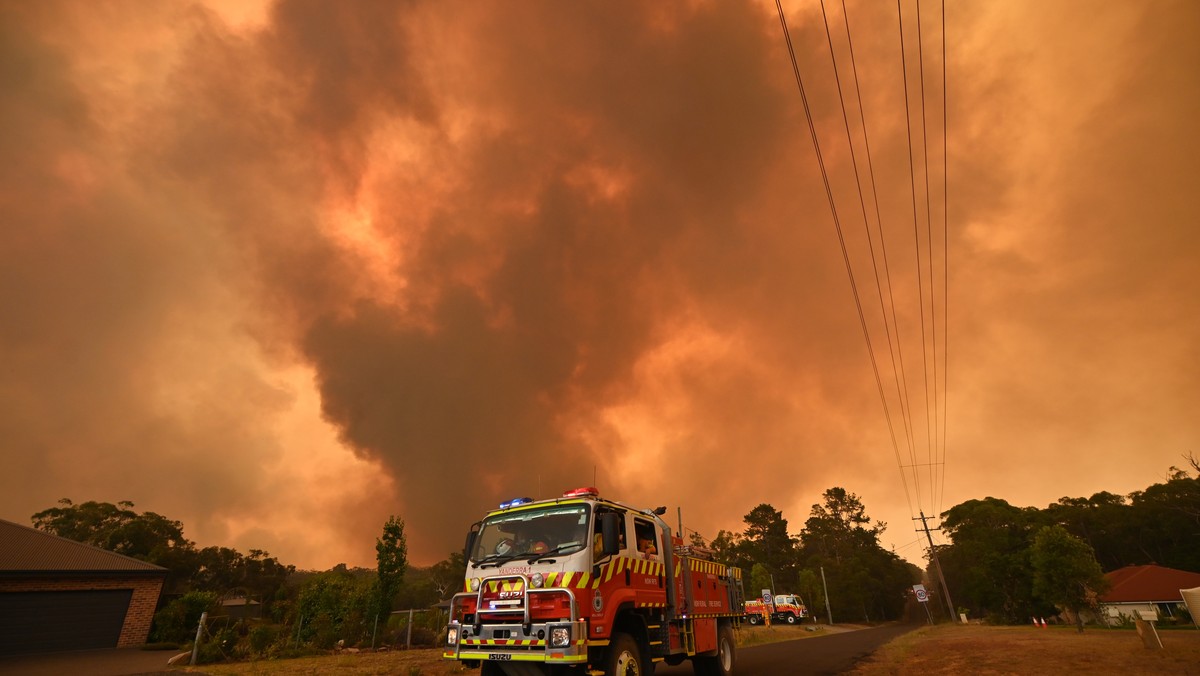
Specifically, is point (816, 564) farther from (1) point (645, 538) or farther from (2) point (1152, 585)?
(1) point (645, 538)

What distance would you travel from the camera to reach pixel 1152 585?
49.4 meters

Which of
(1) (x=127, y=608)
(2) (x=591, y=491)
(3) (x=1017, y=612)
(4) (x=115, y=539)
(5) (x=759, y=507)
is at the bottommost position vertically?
(3) (x=1017, y=612)

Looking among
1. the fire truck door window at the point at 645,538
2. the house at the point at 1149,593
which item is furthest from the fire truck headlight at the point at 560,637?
the house at the point at 1149,593

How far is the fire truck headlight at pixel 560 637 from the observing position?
23.0 feet

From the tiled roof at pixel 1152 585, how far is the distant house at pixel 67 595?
73075 millimetres

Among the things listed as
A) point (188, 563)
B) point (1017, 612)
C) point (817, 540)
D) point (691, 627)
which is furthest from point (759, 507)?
point (691, 627)

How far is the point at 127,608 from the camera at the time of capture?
24.1 metres

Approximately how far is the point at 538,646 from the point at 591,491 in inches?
104

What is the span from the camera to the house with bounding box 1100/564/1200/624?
46.5 m

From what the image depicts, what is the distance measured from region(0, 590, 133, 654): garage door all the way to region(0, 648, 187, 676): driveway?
0.71 metres

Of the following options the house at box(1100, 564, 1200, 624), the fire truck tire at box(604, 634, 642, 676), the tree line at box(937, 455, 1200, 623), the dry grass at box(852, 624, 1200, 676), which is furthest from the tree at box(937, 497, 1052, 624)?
the fire truck tire at box(604, 634, 642, 676)

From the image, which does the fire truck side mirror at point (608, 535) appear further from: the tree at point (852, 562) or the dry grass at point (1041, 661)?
the tree at point (852, 562)

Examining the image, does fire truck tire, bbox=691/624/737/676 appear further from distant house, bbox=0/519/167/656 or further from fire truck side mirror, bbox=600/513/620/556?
distant house, bbox=0/519/167/656

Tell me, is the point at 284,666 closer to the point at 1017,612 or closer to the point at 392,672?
the point at 392,672
